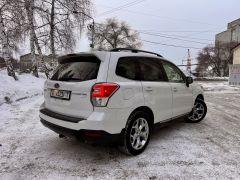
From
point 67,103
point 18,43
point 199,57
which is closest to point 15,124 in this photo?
point 67,103

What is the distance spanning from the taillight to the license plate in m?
0.49

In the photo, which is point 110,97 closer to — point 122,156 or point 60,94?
point 60,94

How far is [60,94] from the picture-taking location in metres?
3.58

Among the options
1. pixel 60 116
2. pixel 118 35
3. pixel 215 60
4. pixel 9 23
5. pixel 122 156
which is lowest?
pixel 122 156

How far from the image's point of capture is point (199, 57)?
49.2m

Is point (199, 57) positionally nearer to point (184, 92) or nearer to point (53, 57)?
point (53, 57)

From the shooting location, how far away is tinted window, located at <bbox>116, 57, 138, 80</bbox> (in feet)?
11.5

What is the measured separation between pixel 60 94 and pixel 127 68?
45.6 inches


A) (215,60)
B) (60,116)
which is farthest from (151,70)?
(215,60)

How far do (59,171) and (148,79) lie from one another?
2.07 metres

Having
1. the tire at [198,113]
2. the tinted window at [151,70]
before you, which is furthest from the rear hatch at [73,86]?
the tire at [198,113]

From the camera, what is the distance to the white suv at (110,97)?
3189 mm

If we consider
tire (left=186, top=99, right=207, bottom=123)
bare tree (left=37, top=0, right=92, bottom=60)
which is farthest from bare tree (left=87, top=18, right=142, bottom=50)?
tire (left=186, top=99, right=207, bottom=123)

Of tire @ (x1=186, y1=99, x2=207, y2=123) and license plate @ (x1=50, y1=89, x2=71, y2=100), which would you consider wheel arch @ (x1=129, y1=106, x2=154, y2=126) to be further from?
tire @ (x1=186, y1=99, x2=207, y2=123)
